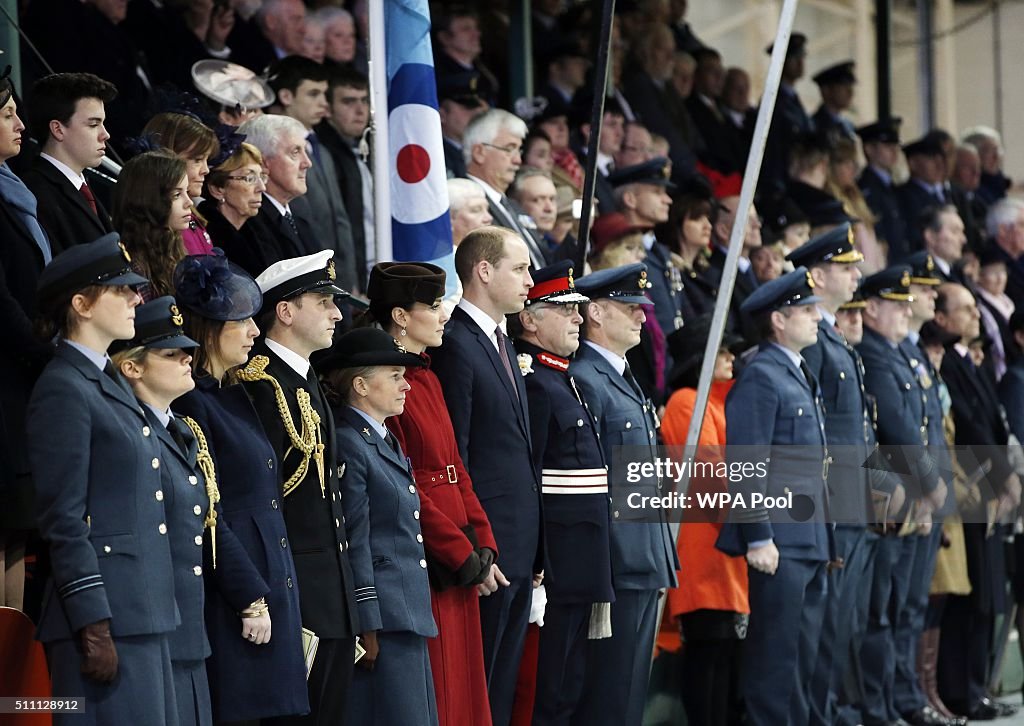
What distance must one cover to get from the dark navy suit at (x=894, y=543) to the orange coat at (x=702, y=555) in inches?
46.4

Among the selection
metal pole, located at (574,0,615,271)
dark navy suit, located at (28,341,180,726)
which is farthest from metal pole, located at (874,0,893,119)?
dark navy suit, located at (28,341,180,726)

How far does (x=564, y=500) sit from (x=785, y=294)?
1.75 metres

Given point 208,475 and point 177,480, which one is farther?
point 208,475

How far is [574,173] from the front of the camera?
9.68 metres

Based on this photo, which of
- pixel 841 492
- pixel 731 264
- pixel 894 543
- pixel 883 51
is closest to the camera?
pixel 731 264

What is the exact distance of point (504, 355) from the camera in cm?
648

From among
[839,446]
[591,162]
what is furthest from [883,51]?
[591,162]

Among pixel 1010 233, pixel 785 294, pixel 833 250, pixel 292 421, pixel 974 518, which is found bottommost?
pixel 974 518

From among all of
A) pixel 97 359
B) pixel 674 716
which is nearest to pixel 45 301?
pixel 97 359

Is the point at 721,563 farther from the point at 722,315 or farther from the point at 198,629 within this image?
the point at 198,629

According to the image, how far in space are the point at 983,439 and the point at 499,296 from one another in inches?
167

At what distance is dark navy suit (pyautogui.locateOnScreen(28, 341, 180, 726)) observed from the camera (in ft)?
14.9

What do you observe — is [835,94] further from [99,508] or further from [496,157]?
[99,508]

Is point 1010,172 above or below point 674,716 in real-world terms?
above
